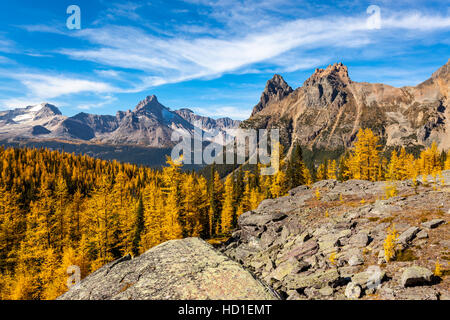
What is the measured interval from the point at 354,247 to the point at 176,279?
53.0 ft

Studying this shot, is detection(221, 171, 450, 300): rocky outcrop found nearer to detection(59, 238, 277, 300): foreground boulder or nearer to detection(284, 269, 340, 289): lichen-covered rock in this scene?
detection(284, 269, 340, 289): lichen-covered rock

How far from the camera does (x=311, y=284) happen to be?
50.2 feet

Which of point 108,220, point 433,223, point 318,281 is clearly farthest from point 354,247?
point 108,220

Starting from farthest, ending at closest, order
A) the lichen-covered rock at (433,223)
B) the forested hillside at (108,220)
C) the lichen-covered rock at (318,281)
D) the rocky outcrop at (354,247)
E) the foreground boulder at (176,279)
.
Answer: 1. the forested hillside at (108,220)
2. the lichen-covered rock at (433,223)
3. the lichen-covered rock at (318,281)
4. the rocky outcrop at (354,247)
5. the foreground boulder at (176,279)

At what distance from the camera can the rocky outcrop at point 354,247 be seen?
39.9 ft

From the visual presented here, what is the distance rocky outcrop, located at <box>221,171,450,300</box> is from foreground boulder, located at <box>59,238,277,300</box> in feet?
26.9

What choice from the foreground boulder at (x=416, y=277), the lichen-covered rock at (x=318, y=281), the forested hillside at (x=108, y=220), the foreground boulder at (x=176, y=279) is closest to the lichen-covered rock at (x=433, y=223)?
the foreground boulder at (x=416, y=277)

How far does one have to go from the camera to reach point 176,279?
26.9 ft

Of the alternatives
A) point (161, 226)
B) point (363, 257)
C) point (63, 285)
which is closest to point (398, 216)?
point (363, 257)

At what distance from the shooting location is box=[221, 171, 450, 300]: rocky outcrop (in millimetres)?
12164

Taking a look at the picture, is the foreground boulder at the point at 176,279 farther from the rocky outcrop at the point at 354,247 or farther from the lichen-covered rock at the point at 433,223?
the lichen-covered rock at the point at 433,223

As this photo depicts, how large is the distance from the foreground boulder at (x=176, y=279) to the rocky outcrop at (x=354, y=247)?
8.19 m

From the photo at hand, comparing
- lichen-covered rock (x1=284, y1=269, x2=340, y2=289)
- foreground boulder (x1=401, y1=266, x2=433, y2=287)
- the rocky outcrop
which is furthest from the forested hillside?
foreground boulder (x1=401, y1=266, x2=433, y2=287)

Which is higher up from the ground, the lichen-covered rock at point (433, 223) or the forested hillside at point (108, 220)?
the lichen-covered rock at point (433, 223)
